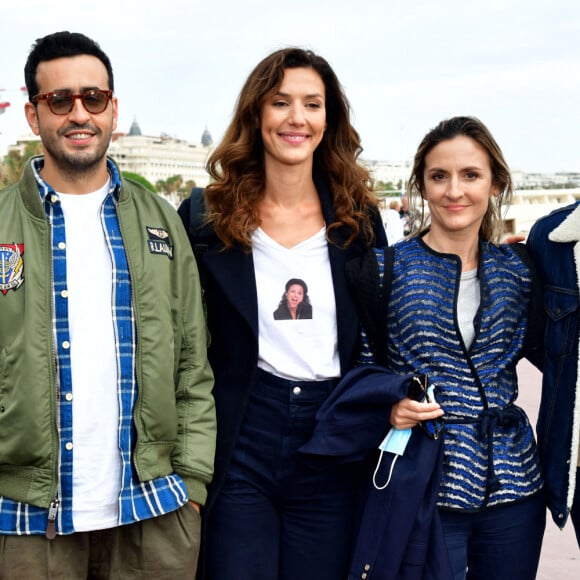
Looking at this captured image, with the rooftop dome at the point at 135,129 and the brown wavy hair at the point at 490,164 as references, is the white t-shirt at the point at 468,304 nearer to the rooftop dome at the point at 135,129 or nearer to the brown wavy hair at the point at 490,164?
the brown wavy hair at the point at 490,164

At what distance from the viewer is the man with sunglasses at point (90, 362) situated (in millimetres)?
2320

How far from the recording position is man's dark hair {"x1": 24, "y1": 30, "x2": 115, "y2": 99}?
2510mm

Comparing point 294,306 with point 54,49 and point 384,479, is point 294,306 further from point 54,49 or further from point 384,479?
point 54,49

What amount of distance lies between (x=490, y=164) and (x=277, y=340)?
0.95 meters

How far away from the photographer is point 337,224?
2887 mm

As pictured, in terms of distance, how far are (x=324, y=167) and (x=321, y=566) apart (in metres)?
1.49

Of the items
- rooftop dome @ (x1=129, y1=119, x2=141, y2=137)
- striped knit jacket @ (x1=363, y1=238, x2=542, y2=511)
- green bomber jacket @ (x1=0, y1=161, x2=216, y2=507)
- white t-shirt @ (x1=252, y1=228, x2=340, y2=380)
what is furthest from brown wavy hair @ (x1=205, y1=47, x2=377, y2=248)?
rooftop dome @ (x1=129, y1=119, x2=141, y2=137)

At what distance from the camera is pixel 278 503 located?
2703mm

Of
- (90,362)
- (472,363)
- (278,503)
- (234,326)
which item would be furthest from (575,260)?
(90,362)

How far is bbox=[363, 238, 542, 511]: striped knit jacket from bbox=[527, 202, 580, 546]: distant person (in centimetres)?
6

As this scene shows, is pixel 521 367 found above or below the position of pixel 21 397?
below

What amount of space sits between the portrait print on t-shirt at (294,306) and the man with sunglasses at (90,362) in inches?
11.2

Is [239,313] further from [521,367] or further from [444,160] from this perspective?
[521,367]

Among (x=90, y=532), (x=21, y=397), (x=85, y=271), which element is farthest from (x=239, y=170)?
(x=90, y=532)
